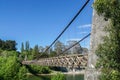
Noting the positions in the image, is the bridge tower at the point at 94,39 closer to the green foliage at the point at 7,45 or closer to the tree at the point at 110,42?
the tree at the point at 110,42

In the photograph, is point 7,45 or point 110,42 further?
point 7,45

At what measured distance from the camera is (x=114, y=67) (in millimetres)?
6801

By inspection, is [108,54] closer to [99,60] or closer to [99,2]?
[99,60]

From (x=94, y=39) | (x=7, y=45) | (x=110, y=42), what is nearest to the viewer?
(x=110, y=42)

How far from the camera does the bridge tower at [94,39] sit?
7236mm

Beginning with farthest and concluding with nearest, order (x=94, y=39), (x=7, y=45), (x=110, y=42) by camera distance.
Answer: (x=7, y=45)
(x=94, y=39)
(x=110, y=42)

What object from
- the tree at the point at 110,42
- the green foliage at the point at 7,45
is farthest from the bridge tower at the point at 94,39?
the green foliage at the point at 7,45

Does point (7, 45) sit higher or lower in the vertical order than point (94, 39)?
higher

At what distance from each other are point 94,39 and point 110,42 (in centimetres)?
53

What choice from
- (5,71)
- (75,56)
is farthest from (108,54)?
(5,71)

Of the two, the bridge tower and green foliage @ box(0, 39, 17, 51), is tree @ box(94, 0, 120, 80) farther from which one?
green foliage @ box(0, 39, 17, 51)

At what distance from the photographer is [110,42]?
6918 mm

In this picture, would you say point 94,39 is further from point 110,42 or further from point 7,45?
point 7,45

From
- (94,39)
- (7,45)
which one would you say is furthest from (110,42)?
(7,45)
